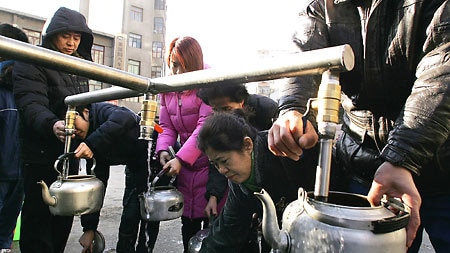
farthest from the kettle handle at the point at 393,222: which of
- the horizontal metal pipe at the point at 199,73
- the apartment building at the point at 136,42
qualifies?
the apartment building at the point at 136,42

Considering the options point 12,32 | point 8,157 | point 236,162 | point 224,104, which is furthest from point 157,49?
point 236,162

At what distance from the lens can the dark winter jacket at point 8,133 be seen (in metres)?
2.59

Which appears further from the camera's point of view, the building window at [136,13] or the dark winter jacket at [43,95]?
the building window at [136,13]

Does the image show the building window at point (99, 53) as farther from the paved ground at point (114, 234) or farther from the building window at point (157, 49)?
the paved ground at point (114, 234)

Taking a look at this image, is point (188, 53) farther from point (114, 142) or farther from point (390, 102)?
point (390, 102)

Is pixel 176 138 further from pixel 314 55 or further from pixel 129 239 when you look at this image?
pixel 314 55

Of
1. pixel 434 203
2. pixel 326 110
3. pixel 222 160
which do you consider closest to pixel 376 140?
pixel 434 203

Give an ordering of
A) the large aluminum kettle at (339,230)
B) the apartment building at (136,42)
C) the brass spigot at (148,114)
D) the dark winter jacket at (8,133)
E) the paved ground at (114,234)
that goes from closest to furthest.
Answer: the large aluminum kettle at (339,230), the brass spigot at (148,114), the dark winter jacket at (8,133), the paved ground at (114,234), the apartment building at (136,42)

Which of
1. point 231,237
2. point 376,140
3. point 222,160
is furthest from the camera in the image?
point 222,160

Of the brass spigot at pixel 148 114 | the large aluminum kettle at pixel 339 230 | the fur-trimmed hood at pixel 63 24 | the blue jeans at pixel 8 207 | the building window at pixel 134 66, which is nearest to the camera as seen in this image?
the large aluminum kettle at pixel 339 230

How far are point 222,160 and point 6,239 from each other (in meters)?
1.81

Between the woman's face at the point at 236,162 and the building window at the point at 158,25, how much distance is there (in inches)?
1027

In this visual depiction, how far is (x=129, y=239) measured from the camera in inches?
100

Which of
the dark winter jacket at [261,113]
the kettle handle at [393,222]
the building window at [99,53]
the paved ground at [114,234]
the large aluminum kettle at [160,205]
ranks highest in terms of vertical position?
the building window at [99,53]
